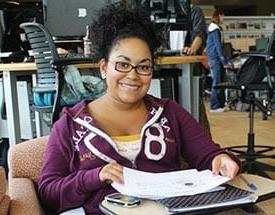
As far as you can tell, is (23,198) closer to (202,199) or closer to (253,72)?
(202,199)

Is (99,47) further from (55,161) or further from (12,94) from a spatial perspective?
(12,94)

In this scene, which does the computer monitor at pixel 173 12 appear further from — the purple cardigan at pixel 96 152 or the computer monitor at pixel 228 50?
the computer monitor at pixel 228 50

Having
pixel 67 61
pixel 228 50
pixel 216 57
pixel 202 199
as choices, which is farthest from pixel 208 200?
pixel 228 50

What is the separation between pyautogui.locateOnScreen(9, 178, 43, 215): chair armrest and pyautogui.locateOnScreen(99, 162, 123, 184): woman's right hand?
0.18 m

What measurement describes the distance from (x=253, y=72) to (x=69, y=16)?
1437mm

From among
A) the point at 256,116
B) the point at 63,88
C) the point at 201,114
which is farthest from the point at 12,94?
the point at 256,116

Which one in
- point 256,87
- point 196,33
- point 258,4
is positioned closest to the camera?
point 256,87

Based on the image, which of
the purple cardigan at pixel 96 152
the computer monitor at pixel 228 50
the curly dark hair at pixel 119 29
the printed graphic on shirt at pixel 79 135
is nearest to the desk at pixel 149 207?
the purple cardigan at pixel 96 152

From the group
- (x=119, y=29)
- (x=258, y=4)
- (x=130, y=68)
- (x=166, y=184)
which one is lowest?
(x=166, y=184)

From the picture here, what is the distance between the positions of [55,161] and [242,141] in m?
3.44

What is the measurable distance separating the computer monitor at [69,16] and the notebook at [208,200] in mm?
2370

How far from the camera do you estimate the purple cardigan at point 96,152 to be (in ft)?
3.81

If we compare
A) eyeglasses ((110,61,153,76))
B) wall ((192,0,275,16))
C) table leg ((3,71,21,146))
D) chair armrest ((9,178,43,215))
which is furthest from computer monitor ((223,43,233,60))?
chair armrest ((9,178,43,215))

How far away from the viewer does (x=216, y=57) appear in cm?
648
